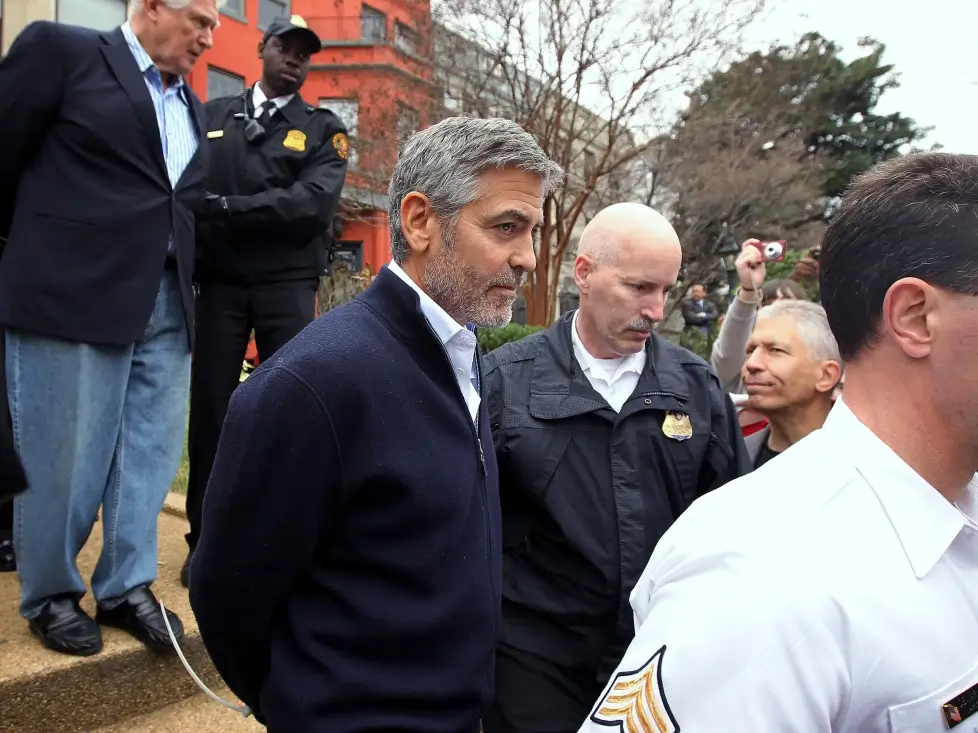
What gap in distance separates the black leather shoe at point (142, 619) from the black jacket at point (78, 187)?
90 centimetres

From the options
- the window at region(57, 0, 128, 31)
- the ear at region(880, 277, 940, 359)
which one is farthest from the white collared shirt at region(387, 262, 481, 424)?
the window at region(57, 0, 128, 31)

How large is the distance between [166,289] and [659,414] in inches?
72.0

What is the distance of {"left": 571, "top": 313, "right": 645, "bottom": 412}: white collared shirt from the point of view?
8.89 ft

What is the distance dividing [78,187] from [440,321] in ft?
5.08

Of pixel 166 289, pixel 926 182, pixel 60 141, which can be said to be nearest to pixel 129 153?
pixel 60 141

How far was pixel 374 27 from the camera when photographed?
1778cm

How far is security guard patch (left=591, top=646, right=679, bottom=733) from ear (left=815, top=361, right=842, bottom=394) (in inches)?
85.6

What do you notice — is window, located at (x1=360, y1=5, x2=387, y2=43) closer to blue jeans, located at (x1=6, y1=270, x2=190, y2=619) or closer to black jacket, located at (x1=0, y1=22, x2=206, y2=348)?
black jacket, located at (x1=0, y1=22, x2=206, y2=348)

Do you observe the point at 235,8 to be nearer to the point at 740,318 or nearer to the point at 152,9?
the point at 152,9

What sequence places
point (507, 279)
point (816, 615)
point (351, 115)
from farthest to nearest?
point (351, 115), point (507, 279), point (816, 615)

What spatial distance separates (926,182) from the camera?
1301mm

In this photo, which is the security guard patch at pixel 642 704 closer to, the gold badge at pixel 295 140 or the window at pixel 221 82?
the gold badge at pixel 295 140

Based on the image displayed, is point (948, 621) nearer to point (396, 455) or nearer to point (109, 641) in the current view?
point (396, 455)

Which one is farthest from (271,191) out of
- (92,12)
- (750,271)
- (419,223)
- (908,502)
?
(92,12)
